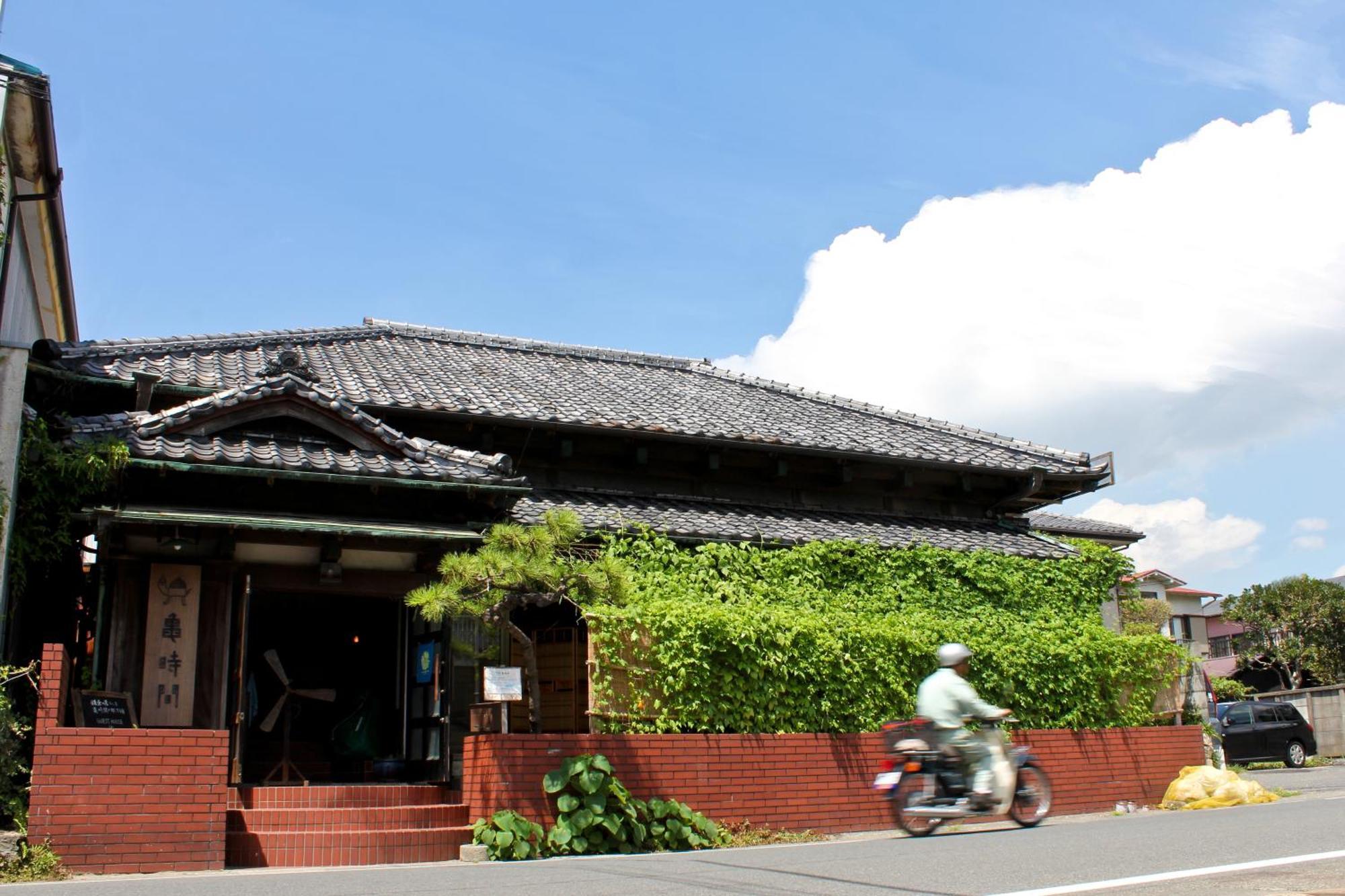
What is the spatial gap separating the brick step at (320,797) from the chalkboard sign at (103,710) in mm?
1239

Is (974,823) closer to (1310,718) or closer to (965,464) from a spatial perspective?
(965,464)

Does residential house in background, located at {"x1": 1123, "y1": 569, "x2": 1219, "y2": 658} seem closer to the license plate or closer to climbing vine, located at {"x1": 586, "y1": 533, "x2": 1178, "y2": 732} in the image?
climbing vine, located at {"x1": 586, "y1": 533, "x2": 1178, "y2": 732}

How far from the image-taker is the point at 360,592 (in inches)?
527

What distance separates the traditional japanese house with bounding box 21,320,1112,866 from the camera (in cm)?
1230

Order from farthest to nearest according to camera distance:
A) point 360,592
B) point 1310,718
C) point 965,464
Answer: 1. point 1310,718
2. point 965,464
3. point 360,592

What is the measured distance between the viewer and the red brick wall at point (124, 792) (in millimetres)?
9516

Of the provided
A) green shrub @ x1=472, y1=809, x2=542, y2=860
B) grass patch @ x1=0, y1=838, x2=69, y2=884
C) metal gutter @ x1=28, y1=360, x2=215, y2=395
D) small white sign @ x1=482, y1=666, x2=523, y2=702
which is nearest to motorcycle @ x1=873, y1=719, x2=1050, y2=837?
green shrub @ x1=472, y1=809, x2=542, y2=860

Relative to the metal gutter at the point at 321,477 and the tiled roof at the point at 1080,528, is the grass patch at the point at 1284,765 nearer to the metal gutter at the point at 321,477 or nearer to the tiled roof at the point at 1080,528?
the tiled roof at the point at 1080,528

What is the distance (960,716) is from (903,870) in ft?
7.79

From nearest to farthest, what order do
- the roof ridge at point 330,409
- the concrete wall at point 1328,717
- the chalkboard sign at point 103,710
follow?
the chalkboard sign at point 103,710, the roof ridge at point 330,409, the concrete wall at point 1328,717

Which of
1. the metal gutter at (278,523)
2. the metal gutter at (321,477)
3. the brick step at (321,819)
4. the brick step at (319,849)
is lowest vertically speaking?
the brick step at (319,849)

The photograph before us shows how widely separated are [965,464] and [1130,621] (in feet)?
31.1

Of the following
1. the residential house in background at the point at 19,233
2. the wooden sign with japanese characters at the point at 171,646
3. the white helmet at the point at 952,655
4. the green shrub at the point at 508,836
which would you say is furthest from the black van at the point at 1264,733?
the residential house in background at the point at 19,233

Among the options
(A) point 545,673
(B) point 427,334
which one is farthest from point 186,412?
(B) point 427,334
